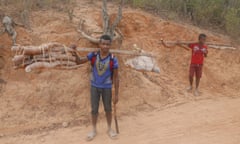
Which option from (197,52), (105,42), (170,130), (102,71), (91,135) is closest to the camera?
(105,42)

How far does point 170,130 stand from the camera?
524cm

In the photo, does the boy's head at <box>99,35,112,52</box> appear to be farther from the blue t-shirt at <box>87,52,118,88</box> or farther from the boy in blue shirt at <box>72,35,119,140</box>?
the blue t-shirt at <box>87,52,118,88</box>

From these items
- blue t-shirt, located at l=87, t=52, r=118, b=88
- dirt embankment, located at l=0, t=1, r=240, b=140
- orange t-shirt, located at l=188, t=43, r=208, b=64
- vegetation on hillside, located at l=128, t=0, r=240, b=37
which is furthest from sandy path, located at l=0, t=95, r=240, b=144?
vegetation on hillside, located at l=128, t=0, r=240, b=37

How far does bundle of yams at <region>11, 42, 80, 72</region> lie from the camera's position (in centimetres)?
461

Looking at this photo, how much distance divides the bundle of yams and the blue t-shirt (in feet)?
1.12

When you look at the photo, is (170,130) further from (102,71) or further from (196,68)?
(196,68)

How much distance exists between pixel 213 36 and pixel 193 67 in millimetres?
2631

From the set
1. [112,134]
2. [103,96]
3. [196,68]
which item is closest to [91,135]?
[112,134]

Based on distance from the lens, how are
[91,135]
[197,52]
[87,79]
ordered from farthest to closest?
[197,52]
[87,79]
[91,135]

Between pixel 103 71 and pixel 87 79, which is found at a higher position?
pixel 103 71

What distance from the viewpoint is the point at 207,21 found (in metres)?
9.88

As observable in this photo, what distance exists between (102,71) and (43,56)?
2.91 ft

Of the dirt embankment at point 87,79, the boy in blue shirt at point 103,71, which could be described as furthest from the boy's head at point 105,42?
the dirt embankment at point 87,79

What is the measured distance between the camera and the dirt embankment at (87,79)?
556cm
